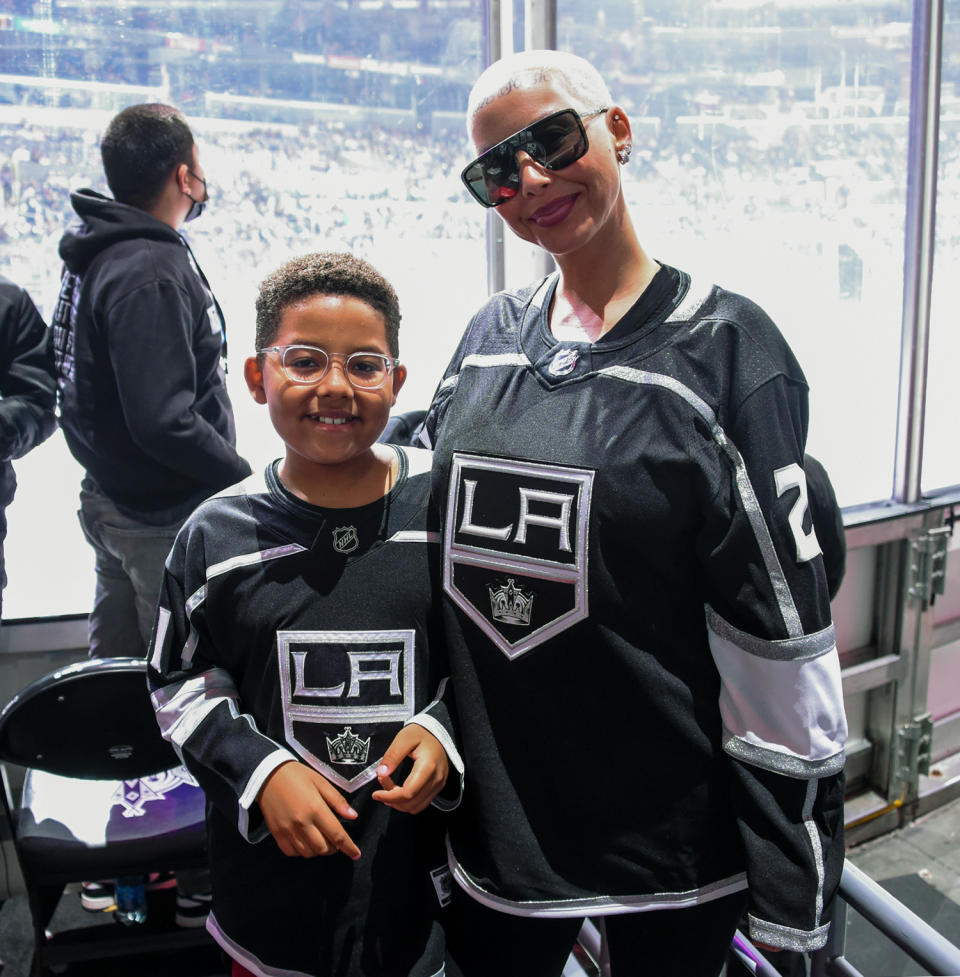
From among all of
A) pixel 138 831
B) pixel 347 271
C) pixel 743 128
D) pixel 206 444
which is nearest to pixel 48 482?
pixel 206 444

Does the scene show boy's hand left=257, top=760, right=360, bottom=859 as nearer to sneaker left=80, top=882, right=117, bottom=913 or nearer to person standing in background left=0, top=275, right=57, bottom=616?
person standing in background left=0, top=275, right=57, bottom=616

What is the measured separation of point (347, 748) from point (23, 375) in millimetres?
1396

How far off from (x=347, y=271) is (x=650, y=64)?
1.96 m

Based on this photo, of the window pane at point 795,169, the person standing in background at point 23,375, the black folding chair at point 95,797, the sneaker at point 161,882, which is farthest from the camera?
the window pane at point 795,169

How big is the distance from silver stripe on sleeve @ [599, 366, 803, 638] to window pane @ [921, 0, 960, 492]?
8.33 feet

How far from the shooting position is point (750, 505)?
0.93 metres

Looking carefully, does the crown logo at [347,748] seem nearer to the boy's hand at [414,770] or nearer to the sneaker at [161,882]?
the boy's hand at [414,770]

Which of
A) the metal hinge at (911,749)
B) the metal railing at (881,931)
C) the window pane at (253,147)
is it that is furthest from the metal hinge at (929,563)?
the metal railing at (881,931)

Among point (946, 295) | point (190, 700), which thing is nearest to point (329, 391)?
point (190, 700)

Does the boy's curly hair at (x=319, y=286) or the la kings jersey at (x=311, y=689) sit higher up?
the boy's curly hair at (x=319, y=286)

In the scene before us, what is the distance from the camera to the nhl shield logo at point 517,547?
98cm

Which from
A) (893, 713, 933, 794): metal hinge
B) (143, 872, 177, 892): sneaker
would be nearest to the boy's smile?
(143, 872, 177, 892): sneaker

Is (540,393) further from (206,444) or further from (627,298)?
(206,444)

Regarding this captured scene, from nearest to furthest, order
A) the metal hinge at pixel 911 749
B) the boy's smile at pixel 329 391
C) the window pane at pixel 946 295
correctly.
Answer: the boy's smile at pixel 329 391 < the window pane at pixel 946 295 < the metal hinge at pixel 911 749
